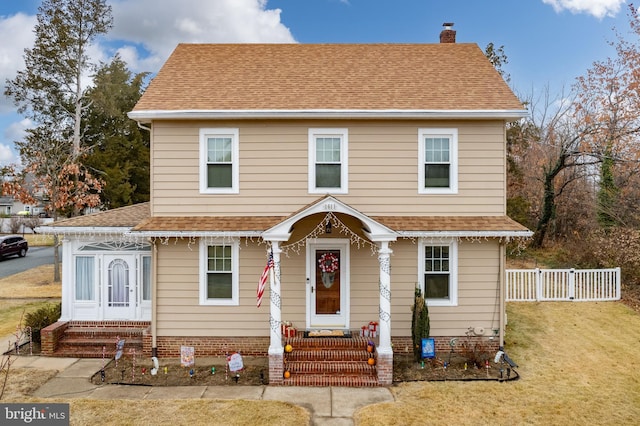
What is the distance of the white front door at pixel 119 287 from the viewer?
37.9 feet

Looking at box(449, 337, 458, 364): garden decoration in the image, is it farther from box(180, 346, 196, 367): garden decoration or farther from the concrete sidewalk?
box(180, 346, 196, 367): garden decoration

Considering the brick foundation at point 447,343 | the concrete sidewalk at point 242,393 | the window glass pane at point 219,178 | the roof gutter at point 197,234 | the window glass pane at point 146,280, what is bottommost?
the concrete sidewalk at point 242,393

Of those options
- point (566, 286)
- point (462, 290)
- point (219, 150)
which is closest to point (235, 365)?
point (219, 150)

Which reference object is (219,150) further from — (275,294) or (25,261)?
(25,261)

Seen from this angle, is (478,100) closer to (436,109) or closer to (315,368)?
(436,109)

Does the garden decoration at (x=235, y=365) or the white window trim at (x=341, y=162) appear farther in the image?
the white window trim at (x=341, y=162)

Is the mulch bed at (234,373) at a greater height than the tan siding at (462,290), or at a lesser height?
lesser

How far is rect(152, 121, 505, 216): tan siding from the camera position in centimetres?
1072

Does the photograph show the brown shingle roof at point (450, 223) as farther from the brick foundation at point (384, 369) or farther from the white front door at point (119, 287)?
the white front door at point (119, 287)

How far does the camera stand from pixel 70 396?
8.38 m

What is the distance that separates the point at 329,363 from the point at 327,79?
777cm

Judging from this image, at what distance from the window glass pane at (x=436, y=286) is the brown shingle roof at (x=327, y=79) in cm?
437

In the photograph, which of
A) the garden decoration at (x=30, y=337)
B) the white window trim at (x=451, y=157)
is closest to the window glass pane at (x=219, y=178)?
the white window trim at (x=451, y=157)

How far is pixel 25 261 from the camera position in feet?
88.8
